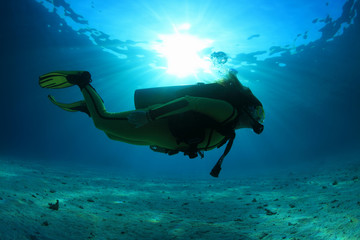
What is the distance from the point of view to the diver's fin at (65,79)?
11.3ft

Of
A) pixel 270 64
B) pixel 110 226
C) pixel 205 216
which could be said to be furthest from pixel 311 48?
pixel 110 226

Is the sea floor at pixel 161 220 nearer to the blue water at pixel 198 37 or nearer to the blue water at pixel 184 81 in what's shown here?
the blue water at pixel 184 81

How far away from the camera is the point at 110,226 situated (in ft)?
10.0

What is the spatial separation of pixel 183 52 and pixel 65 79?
16360 mm

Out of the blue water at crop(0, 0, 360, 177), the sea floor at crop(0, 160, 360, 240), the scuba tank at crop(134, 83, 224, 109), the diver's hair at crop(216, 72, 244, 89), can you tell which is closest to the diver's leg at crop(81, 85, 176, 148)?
the scuba tank at crop(134, 83, 224, 109)

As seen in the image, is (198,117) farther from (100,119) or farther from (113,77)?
(113,77)

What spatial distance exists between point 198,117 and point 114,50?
20334 millimetres

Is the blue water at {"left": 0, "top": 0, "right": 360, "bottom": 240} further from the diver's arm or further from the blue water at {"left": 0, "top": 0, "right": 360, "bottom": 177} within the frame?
the diver's arm

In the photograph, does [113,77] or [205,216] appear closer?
[205,216]

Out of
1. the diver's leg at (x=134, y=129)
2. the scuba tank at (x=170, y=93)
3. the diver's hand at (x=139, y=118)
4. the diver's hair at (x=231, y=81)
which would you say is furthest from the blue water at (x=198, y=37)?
the diver's hand at (x=139, y=118)

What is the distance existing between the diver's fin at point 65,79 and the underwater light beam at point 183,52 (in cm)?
1452

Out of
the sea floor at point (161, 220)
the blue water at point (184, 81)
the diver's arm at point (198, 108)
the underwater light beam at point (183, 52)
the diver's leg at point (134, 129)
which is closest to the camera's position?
the diver's arm at point (198, 108)

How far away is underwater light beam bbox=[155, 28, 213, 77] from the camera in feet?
55.6

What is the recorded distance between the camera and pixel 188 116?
8.49 feet
